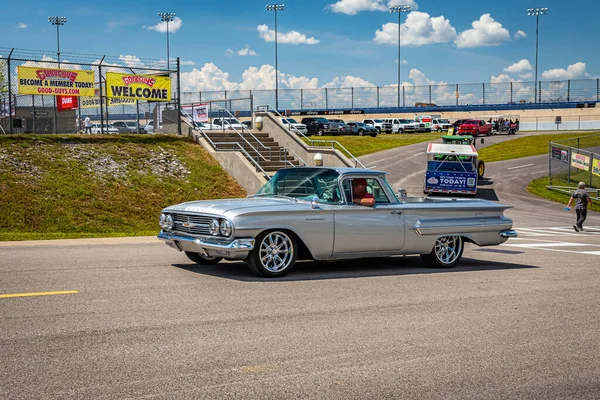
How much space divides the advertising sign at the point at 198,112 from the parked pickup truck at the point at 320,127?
2888 centimetres

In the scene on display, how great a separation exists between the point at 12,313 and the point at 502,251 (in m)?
10.2

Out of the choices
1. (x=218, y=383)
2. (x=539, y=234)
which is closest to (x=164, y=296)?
(x=218, y=383)

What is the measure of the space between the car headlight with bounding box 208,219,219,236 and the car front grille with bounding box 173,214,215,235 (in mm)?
73

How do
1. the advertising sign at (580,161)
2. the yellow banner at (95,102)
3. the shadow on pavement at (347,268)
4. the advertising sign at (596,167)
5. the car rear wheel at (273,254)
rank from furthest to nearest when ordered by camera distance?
the advertising sign at (580,161), the advertising sign at (596,167), the yellow banner at (95,102), the shadow on pavement at (347,268), the car rear wheel at (273,254)

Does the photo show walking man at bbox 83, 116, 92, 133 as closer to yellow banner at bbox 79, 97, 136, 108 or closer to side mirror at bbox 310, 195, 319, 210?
yellow banner at bbox 79, 97, 136, 108

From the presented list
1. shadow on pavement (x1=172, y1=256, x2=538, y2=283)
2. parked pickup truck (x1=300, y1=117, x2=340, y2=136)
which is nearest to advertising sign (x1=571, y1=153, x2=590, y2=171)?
shadow on pavement (x1=172, y1=256, x2=538, y2=283)

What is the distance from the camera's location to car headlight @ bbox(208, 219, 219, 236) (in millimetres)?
9273

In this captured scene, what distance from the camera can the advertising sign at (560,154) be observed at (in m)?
37.2

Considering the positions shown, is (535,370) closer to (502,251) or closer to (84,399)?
(84,399)

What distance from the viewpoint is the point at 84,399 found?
465cm

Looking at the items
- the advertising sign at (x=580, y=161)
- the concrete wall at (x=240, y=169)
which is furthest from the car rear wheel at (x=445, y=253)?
the advertising sign at (x=580, y=161)

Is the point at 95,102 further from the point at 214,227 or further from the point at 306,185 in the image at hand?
the point at 214,227

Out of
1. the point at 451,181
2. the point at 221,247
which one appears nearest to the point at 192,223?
the point at 221,247

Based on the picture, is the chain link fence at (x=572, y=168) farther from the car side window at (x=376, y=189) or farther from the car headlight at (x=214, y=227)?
the car headlight at (x=214, y=227)
